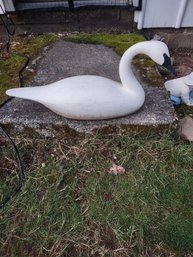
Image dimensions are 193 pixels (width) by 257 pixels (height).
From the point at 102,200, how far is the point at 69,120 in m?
0.54

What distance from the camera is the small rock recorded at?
74.0 inches

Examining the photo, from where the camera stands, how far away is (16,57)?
2.45m

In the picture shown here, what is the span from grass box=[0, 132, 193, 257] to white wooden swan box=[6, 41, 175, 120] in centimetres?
20

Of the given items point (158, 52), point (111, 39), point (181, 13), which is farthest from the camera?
point (181, 13)

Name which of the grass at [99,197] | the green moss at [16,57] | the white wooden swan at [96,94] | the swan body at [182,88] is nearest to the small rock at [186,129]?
the grass at [99,197]

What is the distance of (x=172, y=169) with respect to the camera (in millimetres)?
1742

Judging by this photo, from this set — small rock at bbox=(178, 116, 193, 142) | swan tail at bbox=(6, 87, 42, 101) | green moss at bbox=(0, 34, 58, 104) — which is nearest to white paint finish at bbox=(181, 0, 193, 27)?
green moss at bbox=(0, 34, 58, 104)

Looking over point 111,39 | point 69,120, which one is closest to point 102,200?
point 69,120

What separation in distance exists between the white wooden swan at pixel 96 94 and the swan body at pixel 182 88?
0.55m

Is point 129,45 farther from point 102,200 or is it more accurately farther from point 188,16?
point 102,200

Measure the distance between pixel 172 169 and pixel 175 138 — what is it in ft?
0.79

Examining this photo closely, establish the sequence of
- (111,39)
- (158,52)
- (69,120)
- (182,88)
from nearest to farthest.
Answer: (158,52) < (69,120) < (182,88) < (111,39)

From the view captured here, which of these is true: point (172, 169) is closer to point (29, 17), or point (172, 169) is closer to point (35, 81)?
point (35, 81)

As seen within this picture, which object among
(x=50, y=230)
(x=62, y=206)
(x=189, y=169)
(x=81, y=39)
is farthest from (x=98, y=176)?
(x=81, y=39)
